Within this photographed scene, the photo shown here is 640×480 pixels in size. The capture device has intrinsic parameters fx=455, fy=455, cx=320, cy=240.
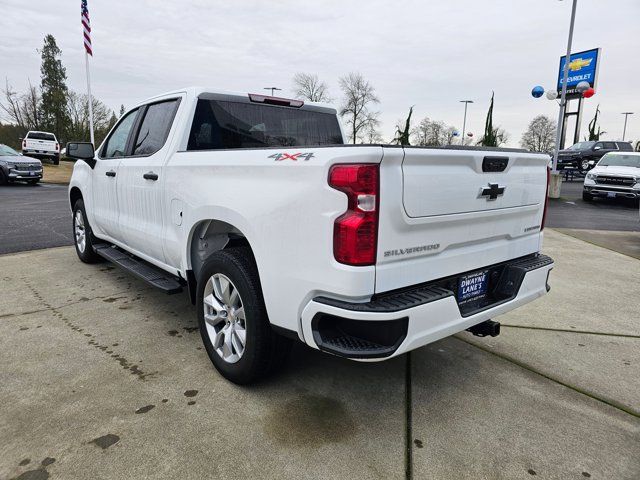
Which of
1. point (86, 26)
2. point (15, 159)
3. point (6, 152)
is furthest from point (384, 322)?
point (86, 26)

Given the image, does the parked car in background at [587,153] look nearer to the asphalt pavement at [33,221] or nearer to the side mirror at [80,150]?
the asphalt pavement at [33,221]

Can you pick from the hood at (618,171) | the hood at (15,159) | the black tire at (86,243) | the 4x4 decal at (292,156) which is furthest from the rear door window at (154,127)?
the hood at (15,159)

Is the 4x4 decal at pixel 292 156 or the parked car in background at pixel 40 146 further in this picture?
the parked car in background at pixel 40 146

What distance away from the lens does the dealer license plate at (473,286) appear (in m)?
2.58

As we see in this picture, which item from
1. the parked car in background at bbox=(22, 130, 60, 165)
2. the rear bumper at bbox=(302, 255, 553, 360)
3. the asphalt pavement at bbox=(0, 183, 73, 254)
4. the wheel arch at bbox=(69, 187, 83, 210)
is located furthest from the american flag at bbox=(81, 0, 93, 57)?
the rear bumper at bbox=(302, 255, 553, 360)

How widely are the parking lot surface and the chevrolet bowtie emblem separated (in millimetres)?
1237

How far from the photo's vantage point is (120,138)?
4.57 meters

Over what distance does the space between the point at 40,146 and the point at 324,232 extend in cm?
2765

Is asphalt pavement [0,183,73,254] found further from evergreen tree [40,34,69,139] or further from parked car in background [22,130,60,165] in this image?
evergreen tree [40,34,69,139]

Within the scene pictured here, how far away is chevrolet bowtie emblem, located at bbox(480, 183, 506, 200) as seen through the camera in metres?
2.56

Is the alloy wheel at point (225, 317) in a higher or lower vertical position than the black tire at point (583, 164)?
lower

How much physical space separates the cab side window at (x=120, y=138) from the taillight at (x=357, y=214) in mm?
3084

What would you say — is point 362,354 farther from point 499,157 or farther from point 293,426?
point 499,157

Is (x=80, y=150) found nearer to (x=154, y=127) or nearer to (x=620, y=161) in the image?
(x=154, y=127)
